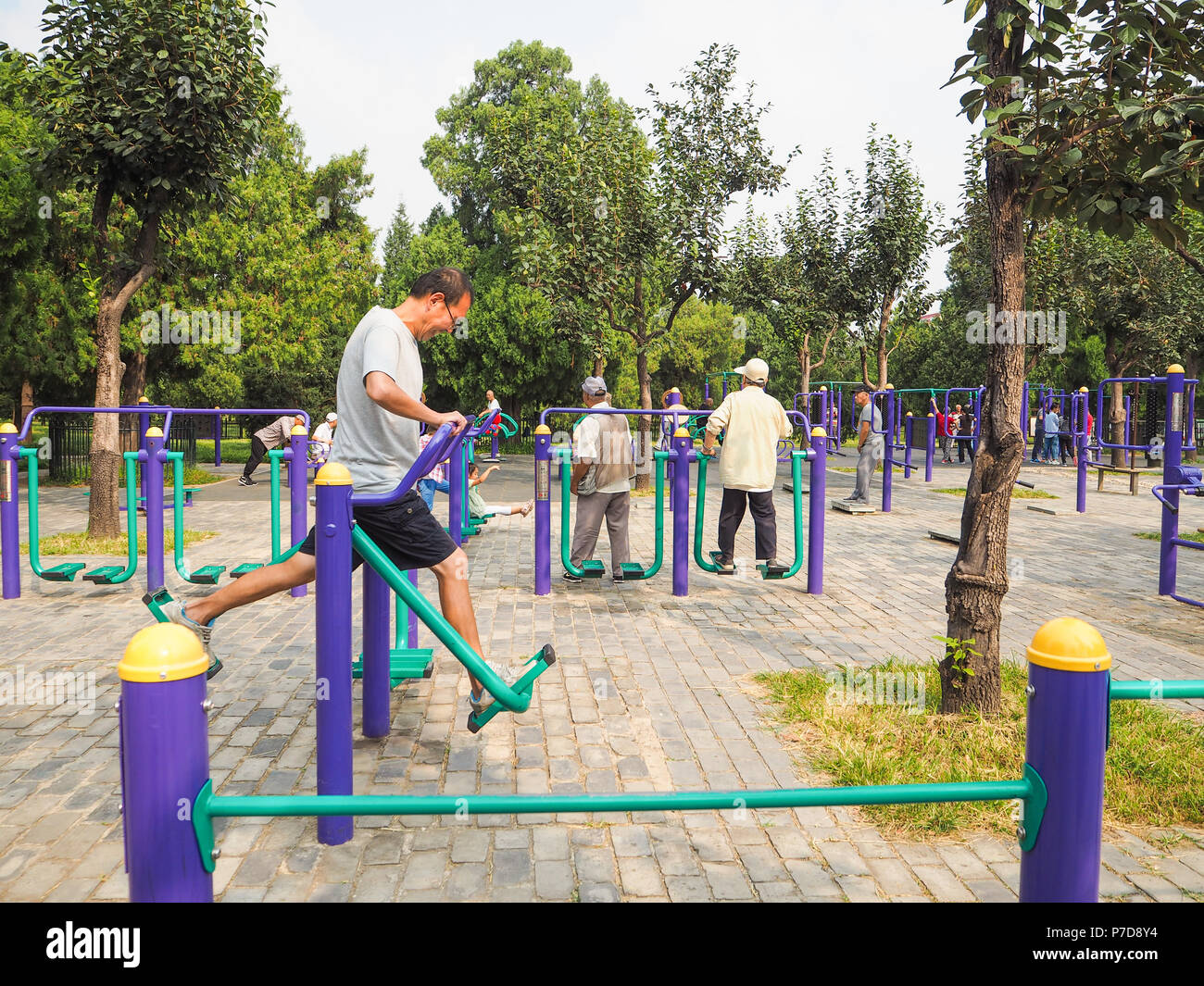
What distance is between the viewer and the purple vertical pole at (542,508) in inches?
302

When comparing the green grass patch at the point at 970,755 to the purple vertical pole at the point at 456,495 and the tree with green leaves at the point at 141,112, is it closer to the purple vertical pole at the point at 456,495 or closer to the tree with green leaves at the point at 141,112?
the purple vertical pole at the point at 456,495

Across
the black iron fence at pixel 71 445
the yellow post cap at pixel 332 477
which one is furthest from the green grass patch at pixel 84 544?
the black iron fence at pixel 71 445

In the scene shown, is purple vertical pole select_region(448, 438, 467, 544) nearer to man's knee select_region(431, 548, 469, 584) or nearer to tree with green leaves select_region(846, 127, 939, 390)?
man's knee select_region(431, 548, 469, 584)

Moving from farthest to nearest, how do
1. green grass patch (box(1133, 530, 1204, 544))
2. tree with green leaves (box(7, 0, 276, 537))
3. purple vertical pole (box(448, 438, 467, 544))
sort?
green grass patch (box(1133, 530, 1204, 544)) → tree with green leaves (box(7, 0, 276, 537)) → purple vertical pole (box(448, 438, 467, 544))

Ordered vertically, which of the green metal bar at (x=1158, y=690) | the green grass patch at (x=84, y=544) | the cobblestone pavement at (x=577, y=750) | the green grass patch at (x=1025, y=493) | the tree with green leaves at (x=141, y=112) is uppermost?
the tree with green leaves at (x=141, y=112)

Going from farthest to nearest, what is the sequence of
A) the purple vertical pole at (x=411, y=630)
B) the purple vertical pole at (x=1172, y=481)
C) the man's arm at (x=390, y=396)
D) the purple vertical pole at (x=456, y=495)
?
the purple vertical pole at (x=456, y=495) → the purple vertical pole at (x=1172, y=481) → the purple vertical pole at (x=411, y=630) → the man's arm at (x=390, y=396)

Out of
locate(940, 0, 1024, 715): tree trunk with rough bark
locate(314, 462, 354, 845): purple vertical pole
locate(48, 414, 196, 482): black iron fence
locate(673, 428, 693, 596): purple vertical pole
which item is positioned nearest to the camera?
locate(314, 462, 354, 845): purple vertical pole

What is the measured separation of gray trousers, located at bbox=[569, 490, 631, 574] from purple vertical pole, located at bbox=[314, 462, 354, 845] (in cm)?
492

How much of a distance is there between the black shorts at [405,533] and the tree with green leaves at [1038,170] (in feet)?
7.60

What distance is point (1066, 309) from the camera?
77.0ft

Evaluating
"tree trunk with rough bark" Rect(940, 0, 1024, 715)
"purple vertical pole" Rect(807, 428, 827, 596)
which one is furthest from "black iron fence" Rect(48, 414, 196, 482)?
"tree trunk with rough bark" Rect(940, 0, 1024, 715)

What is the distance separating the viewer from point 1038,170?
4.22 m

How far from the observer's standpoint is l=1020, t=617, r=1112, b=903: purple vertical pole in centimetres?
189

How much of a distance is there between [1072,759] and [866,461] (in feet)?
44.5
